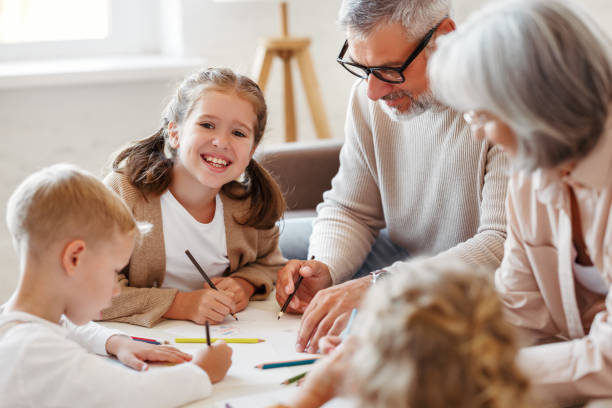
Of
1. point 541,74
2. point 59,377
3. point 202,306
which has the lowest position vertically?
point 202,306

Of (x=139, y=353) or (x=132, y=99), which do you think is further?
(x=132, y=99)

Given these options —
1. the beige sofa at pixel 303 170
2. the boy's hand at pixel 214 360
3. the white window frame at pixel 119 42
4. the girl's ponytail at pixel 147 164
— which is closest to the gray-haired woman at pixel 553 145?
the boy's hand at pixel 214 360

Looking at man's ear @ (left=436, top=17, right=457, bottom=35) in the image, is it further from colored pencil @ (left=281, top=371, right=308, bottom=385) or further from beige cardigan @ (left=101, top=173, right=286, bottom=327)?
colored pencil @ (left=281, top=371, right=308, bottom=385)

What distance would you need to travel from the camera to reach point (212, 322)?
1548 mm

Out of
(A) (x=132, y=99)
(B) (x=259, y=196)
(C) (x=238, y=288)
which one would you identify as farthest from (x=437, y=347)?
(A) (x=132, y=99)

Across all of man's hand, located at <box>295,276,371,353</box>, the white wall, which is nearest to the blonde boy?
man's hand, located at <box>295,276,371,353</box>

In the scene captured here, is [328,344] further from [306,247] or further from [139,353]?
[306,247]

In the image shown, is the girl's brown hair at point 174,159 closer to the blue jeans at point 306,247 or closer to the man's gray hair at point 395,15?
the blue jeans at point 306,247

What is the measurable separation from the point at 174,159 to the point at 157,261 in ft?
0.93

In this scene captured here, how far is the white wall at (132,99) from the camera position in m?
3.19

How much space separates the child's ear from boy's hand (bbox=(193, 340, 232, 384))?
2.27 feet

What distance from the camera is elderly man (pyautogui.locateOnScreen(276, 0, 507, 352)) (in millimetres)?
1665

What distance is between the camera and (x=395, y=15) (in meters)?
1.70

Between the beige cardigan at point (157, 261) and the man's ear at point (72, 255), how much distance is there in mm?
404
